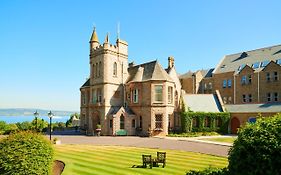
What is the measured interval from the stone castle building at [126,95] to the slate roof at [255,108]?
35.0 feet

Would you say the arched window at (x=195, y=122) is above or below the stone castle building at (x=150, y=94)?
below

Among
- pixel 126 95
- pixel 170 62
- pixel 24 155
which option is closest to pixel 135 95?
pixel 126 95

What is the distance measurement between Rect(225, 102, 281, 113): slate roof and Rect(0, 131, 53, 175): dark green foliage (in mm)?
38652

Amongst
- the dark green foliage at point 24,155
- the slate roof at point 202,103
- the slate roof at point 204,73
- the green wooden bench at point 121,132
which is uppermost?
the slate roof at point 204,73

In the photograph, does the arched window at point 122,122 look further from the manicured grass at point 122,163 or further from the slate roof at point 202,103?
the manicured grass at point 122,163

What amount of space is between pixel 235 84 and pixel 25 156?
52537 mm

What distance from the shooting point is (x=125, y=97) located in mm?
49500

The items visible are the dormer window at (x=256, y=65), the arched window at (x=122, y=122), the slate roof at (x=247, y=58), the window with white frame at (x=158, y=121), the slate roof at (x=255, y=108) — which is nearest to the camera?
the slate roof at (x=255, y=108)

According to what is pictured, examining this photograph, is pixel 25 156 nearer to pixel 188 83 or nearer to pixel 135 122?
pixel 135 122

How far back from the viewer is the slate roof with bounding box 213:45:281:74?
181 feet

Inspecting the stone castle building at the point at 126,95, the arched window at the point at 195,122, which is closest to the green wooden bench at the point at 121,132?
the stone castle building at the point at 126,95

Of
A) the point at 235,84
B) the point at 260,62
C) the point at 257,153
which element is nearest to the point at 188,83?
the point at 235,84

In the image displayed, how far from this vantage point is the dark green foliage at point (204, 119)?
4634cm

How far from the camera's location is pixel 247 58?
5953 centimetres
